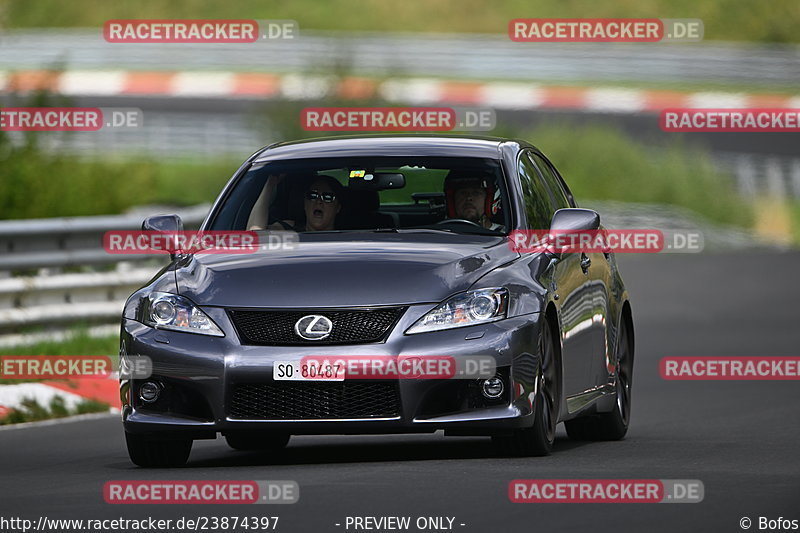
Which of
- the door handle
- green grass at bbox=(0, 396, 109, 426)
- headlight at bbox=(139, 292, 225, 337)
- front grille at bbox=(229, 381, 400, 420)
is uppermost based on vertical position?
the door handle

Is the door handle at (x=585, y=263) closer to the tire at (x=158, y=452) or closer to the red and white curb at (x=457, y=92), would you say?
the tire at (x=158, y=452)

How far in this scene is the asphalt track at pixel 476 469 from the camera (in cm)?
838

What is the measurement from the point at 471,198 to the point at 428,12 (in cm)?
4834

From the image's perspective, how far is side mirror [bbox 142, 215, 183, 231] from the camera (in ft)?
36.5

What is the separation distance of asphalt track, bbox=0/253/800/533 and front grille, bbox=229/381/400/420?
0.26 meters

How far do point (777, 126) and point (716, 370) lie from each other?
2408cm

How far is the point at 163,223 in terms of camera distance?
440 inches

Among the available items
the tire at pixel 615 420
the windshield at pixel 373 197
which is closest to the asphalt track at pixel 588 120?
the tire at pixel 615 420

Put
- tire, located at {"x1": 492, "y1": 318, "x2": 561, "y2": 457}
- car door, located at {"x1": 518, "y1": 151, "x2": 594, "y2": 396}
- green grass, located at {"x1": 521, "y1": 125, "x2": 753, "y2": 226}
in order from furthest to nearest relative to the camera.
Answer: green grass, located at {"x1": 521, "y1": 125, "x2": 753, "y2": 226} → car door, located at {"x1": 518, "y1": 151, "x2": 594, "y2": 396} → tire, located at {"x1": 492, "y1": 318, "x2": 561, "y2": 457}

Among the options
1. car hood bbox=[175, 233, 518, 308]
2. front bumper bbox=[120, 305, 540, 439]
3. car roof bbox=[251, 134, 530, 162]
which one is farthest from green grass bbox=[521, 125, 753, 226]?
front bumper bbox=[120, 305, 540, 439]

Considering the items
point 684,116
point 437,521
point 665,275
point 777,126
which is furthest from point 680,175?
point 437,521

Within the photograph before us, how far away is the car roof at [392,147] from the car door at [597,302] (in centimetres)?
72

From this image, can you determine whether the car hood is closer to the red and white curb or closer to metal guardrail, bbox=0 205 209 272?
metal guardrail, bbox=0 205 209 272

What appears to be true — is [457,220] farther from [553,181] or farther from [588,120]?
[588,120]
